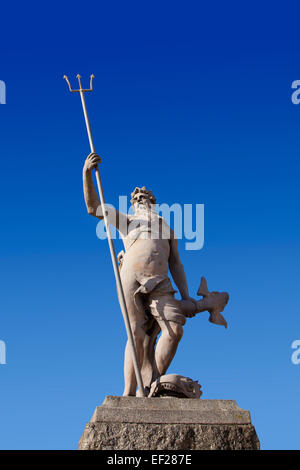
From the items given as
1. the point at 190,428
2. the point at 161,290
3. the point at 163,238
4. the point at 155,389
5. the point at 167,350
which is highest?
the point at 163,238

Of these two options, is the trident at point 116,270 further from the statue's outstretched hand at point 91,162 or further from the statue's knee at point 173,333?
the statue's knee at point 173,333

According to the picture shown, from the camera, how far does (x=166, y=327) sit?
29.3ft

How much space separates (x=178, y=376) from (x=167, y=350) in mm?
706

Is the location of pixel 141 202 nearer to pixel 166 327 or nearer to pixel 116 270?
pixel 116 270

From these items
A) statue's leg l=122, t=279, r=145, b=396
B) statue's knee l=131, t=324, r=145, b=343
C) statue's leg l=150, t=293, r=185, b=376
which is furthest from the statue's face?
statue's knee l=131, t=324, r=145, b=343

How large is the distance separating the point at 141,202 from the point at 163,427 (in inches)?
169

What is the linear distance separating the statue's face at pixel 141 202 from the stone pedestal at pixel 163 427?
149 inches

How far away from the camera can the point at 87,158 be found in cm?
953

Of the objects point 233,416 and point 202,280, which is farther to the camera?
point 202,280
